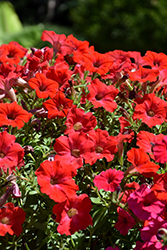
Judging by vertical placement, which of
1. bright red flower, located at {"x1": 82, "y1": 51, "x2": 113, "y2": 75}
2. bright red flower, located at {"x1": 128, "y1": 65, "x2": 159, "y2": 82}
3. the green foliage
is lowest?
the green foliage

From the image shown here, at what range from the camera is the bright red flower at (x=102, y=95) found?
99 centimetres

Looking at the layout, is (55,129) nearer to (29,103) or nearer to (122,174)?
A: (29,103)

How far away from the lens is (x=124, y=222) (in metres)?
0.83

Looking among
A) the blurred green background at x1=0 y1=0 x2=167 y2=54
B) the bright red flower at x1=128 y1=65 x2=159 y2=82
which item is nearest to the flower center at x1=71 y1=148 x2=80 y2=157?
the bright red flower at x1=128 y1=65 x2=159 y2=82

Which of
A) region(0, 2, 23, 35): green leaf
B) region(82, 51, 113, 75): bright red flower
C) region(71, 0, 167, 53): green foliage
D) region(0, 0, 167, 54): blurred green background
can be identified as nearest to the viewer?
region(82, 51, 113, 75): bright red flower

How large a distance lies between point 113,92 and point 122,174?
0.94 ft

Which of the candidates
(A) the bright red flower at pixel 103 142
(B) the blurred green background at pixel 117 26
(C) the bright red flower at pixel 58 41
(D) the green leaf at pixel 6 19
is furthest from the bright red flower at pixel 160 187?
(D) the green leaf at pixel 6 19

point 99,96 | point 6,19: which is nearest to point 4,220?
point 99,96

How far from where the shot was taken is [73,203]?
0.81 metres

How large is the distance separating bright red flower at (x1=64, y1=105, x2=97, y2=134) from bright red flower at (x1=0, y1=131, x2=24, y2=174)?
17 centimetres

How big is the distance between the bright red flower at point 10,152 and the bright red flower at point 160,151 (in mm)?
356

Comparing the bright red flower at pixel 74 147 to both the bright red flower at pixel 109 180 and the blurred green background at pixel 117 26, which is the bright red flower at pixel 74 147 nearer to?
the bright red flower at pixel 109 180

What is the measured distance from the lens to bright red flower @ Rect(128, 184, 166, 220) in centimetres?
77

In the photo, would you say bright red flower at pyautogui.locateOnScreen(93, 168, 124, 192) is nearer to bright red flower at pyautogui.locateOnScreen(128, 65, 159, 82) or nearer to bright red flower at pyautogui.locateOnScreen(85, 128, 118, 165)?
bright red flower at pyautogui.locateOnScreen(85, 128, 118, 165)
